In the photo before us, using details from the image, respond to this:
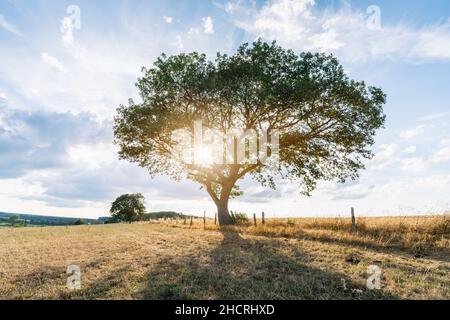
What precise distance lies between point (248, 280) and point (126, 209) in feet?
298

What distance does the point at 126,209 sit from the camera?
94750mm

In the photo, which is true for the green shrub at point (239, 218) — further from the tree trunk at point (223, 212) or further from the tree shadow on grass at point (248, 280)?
the tree shadow on grass at point (248, 280)

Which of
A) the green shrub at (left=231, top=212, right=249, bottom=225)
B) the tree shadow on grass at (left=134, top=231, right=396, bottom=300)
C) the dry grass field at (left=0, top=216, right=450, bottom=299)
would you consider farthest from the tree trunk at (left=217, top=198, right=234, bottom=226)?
the tree shadow on grass at (left=134, top=231, right=396, bottom=300)

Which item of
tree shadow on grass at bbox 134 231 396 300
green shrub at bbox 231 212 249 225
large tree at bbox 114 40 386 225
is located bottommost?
tree shadow on grass at bbox 134 231 396 300

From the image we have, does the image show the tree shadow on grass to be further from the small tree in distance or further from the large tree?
the small tree in distance

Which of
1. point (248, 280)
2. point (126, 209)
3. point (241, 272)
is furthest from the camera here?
point (126, 209)

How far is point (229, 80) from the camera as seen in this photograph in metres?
26.5

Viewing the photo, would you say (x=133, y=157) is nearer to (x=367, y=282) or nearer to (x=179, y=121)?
(x=179, y=121)

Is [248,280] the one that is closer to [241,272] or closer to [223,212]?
[241,272]

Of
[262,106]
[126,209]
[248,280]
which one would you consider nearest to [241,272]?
[248,280]

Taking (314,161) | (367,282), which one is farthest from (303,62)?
(367,282)

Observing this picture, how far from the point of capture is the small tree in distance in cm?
9422

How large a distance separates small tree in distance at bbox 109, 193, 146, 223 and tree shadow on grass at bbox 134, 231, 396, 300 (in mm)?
85605
